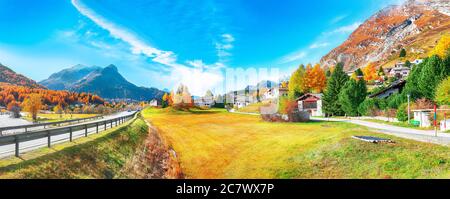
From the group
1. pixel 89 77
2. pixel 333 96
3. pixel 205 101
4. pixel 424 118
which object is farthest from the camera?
pixel 333 96

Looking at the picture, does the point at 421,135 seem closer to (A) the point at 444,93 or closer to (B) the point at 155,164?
(B) the point at 155,164

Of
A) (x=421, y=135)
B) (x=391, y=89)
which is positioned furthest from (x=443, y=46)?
(x=421, y=135)

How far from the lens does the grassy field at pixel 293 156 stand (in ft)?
16.6

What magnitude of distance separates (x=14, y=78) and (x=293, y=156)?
7312mm

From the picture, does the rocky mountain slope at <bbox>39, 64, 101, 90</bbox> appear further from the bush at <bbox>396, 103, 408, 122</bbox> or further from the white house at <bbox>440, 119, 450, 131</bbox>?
the bush at <bbox>396, 103, 408, 122</bbox>

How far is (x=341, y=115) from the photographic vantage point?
82.4 ft

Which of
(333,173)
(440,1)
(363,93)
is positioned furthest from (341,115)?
(333,173)

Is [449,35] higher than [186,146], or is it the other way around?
[449,35]

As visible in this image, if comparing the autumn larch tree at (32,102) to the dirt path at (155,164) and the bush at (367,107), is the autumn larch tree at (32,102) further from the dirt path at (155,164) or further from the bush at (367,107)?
the bush at (367,107)

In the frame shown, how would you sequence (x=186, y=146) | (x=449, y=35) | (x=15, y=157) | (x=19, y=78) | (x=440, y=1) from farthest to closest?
(x=449, y=35)
(x=440, y=1)
(x=186, y=146)
(x=19, y=78)
(x=15, y=157)

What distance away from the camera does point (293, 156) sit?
569cm
